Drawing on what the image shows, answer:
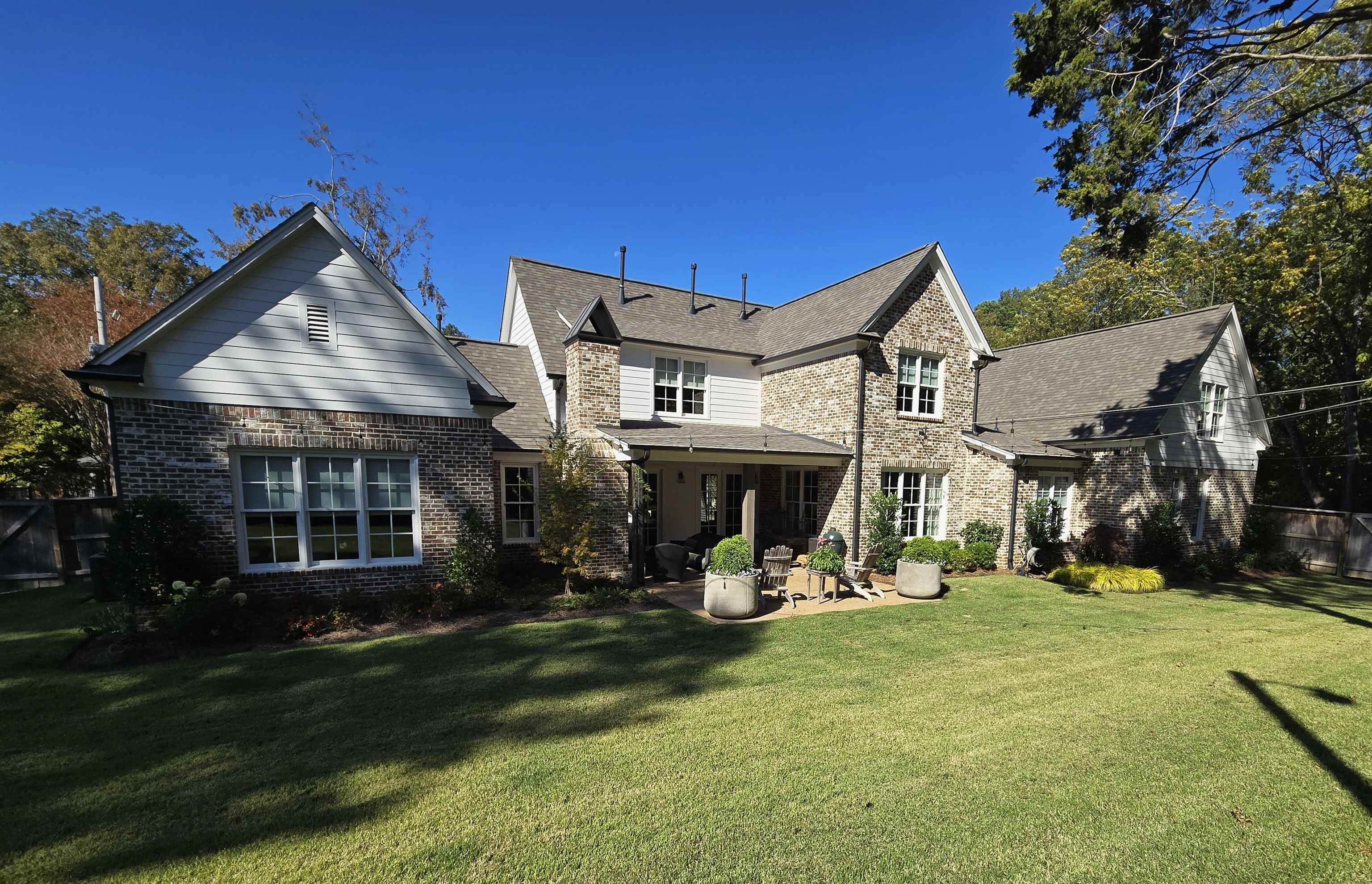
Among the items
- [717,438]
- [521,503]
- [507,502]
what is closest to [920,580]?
[717,438]

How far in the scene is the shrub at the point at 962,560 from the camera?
13992 millimetres

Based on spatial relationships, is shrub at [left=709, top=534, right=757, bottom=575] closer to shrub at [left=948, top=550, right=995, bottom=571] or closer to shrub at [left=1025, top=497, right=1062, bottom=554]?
shrub at [left=948, top=550, right=995, bottom=571]

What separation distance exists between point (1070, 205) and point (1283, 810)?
888 cm

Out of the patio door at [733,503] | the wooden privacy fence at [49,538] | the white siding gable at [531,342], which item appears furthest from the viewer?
the patio door at [733,503]

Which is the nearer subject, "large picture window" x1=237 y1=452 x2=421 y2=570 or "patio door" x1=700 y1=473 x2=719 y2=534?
"large picture window" x1=237 y1=452 x2=421 y2=570

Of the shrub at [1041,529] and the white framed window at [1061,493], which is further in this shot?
the white framed window at [1061,493]

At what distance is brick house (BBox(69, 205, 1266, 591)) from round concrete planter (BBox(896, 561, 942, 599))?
254 cm

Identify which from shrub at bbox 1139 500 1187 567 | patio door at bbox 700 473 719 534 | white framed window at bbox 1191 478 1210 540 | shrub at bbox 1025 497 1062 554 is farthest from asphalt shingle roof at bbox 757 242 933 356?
white framed window at bbox 1191 478 1210 540

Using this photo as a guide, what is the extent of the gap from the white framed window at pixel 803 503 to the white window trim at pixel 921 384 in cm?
301

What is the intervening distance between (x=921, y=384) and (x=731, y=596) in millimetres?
9094

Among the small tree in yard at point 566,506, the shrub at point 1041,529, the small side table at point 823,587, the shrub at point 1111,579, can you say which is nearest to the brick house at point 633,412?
the shrub at point 1041,529

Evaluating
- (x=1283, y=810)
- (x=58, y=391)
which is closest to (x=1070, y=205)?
(x=1283, y=810)

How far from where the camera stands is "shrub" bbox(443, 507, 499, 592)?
9641 mm

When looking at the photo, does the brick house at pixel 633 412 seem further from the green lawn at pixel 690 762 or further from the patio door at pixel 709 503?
the green lawn at pixel 690 762
